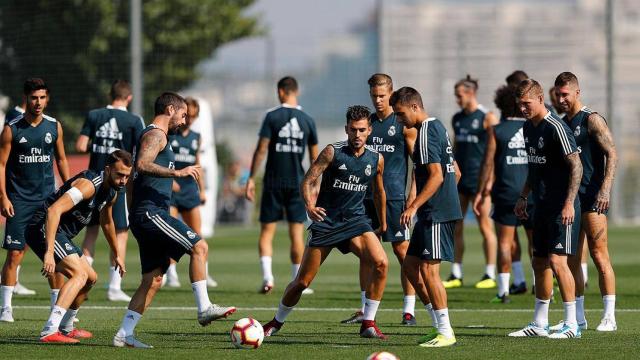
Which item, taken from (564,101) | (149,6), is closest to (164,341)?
(564,101)

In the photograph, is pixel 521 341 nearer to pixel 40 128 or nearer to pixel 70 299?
pixel 70 299

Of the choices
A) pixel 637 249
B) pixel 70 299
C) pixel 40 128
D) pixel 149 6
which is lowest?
pixel 637 249

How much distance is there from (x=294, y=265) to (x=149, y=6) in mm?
19639

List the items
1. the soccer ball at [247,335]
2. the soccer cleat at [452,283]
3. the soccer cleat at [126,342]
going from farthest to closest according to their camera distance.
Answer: the soccer cleat at [452,283]
the soccer cleat at [126,342]
the soccer ball at [247,335]

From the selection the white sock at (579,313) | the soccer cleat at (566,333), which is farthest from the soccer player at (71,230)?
the white sock at (579,313)

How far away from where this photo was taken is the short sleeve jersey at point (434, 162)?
11.1m

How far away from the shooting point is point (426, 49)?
36000 millimetres

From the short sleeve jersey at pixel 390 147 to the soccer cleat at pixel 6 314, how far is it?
4.04 meters

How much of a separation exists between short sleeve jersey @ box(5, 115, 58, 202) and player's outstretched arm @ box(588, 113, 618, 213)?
557cm

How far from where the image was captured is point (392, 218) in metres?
13.1

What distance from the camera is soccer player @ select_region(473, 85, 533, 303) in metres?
15.4

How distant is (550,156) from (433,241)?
1353 millimetres

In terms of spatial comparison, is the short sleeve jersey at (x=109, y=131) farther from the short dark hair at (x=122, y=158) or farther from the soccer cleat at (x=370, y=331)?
the soccer cleat at (x=370, y=331)

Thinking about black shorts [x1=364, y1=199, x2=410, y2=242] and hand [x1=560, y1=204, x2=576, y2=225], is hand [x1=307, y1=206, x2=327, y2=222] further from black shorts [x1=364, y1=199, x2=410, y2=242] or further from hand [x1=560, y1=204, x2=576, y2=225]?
hand [x1=560, y1=204, x2=576, y2=225]
